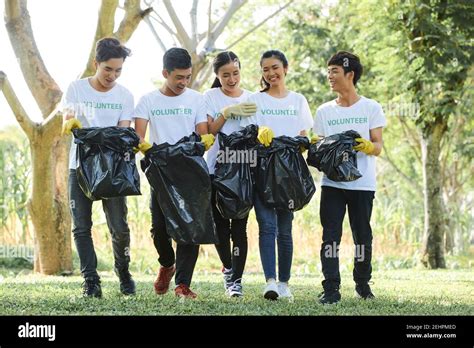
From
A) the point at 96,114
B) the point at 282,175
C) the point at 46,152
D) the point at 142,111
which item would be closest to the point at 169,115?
the point at 142,111

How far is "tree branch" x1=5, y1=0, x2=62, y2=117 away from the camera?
32.0 feet

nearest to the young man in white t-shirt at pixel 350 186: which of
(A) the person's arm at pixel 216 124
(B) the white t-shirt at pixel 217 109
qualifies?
(B) the white t-shirt at pixel 217 109

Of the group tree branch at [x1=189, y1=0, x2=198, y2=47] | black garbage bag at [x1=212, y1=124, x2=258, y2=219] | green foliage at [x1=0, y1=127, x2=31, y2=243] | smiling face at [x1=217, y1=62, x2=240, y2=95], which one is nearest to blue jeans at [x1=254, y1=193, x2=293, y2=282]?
black garbage bag at [x1=212, y1=124, x2=258, y2=219]

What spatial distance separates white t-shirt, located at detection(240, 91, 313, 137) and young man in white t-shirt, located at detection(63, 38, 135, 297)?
0.89 m

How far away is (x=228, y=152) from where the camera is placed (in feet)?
19.7

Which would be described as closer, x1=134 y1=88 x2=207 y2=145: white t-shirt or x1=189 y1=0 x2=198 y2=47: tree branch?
x1=134 y1=88 x2=207 y2=145: white t-shirt

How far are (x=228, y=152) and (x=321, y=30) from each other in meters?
9.70

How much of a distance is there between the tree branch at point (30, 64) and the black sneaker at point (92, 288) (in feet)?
13.8

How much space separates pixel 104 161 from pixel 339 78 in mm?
1750

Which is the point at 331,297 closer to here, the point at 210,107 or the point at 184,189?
the point at 184,189

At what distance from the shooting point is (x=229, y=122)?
6.14m

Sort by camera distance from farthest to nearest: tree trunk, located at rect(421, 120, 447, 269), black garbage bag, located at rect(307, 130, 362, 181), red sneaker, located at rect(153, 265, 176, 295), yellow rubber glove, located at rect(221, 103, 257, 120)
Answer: tree trunk, located at rect(421, 120, 447, 269) < red sneaker, located at rect(153, 265, 176, 295) < yellow rubber glove, located at rect(221, 103, 257, 120) < black garbage bag, located at rect(307, 130, 362, 181)
